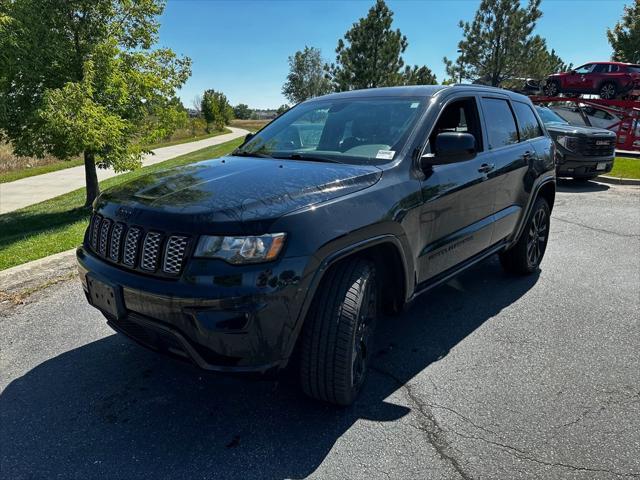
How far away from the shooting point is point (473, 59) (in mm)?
Result: 31250

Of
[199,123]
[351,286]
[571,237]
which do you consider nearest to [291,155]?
[351,286]

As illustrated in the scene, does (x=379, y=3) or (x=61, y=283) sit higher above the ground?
(x=379, y=3)

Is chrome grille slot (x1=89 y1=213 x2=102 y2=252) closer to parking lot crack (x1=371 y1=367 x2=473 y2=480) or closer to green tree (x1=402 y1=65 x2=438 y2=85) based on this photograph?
parking lot crack (x1=371 y1=367 x2=473 y2=480)

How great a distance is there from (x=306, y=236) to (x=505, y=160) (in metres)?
2.51

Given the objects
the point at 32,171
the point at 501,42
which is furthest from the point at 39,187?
the point at 501,42

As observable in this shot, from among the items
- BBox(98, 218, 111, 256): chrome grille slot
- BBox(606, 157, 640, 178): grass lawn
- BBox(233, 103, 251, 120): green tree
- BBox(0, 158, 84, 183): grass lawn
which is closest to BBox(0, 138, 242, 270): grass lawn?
BBox(98, 218, 111, 256): chrome grille slot

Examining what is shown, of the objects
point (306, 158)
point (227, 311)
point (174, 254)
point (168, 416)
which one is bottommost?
point (168, 416)

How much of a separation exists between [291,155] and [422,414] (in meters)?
1.86

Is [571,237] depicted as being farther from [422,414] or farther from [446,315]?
[422,414]

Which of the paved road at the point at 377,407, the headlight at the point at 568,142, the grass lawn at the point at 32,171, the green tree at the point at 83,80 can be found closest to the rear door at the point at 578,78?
the headlight at the point at 568,142

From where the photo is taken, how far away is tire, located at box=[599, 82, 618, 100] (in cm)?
1771

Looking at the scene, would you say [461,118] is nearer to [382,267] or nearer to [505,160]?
[505,160]

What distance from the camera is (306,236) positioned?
222cm

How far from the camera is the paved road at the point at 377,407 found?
7.47 feet
